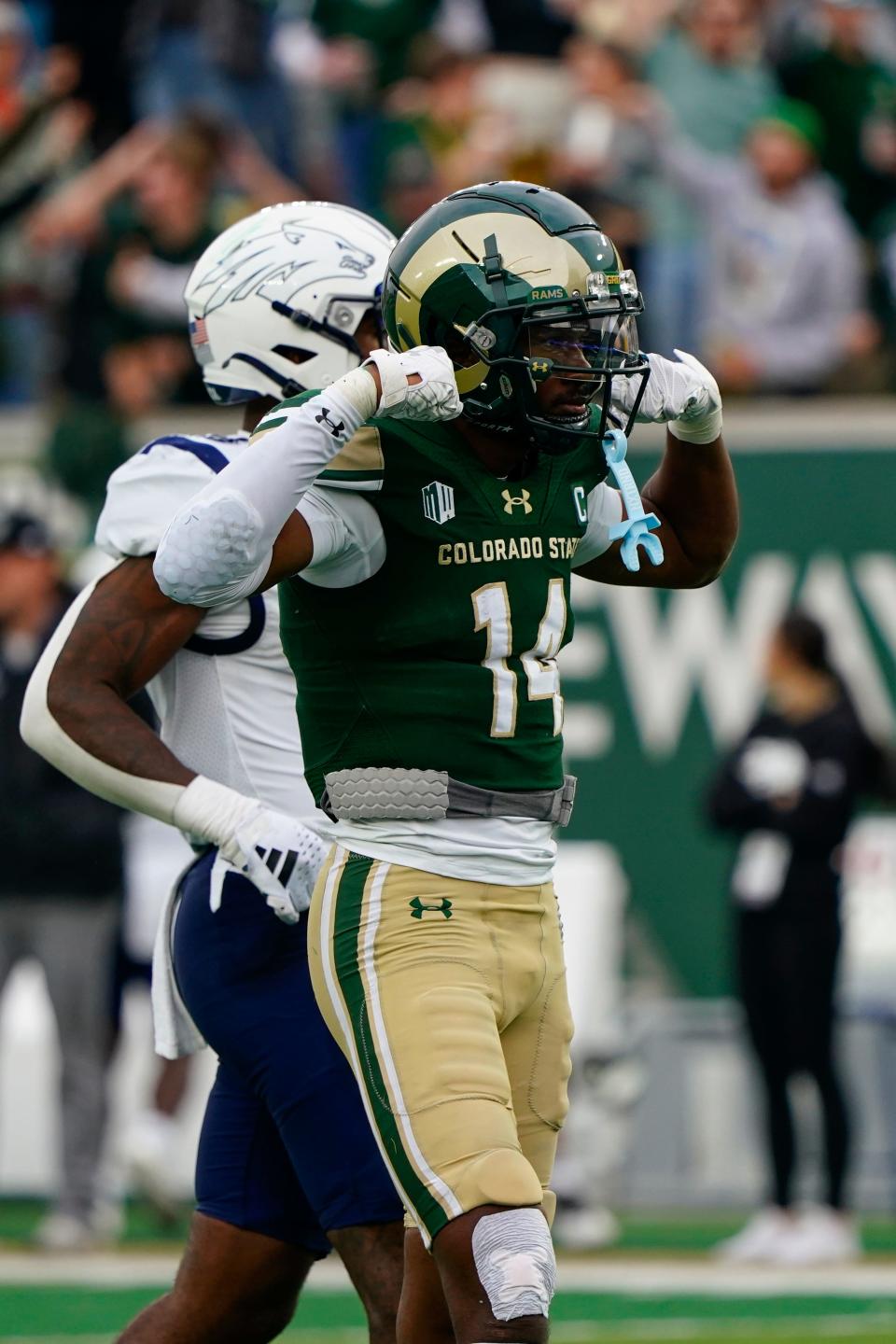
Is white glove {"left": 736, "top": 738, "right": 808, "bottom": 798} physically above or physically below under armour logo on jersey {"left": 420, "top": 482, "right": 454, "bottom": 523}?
above

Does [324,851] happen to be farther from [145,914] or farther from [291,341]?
[145,914]

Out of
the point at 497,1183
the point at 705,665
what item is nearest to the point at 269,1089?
the point at 497,1183

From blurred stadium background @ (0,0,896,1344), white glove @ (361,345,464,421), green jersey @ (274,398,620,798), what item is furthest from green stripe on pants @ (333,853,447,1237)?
blurred stadium background @ (0,0,896,1344)

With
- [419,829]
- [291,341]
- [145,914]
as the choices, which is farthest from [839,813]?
[419,829]

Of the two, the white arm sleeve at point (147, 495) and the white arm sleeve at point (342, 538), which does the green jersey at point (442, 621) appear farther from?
the white arm sleeve at point (147, 495)

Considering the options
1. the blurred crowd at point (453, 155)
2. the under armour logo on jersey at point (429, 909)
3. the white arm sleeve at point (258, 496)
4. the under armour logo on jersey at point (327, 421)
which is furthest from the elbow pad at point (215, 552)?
the blurred crowd at point (453, 155)

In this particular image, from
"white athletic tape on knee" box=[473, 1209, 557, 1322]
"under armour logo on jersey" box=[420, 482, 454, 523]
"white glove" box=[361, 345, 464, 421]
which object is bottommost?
"white athletic tape on knee" box=[473, 1209, 557, 1322]

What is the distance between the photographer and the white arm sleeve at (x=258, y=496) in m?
3.43

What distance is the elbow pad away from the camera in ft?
11.2

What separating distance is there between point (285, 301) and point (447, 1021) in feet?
4.78

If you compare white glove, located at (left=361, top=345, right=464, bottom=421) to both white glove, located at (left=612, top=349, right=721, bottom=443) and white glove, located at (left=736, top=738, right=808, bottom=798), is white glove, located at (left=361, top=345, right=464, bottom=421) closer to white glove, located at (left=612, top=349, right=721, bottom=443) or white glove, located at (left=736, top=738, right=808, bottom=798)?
white glove, located at (left=612, top=349, right=721, bottom=443)

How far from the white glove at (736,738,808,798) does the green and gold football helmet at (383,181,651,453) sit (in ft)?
15.3

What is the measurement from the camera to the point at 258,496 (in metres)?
3.43

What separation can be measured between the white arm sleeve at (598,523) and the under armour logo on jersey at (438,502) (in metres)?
0.39
